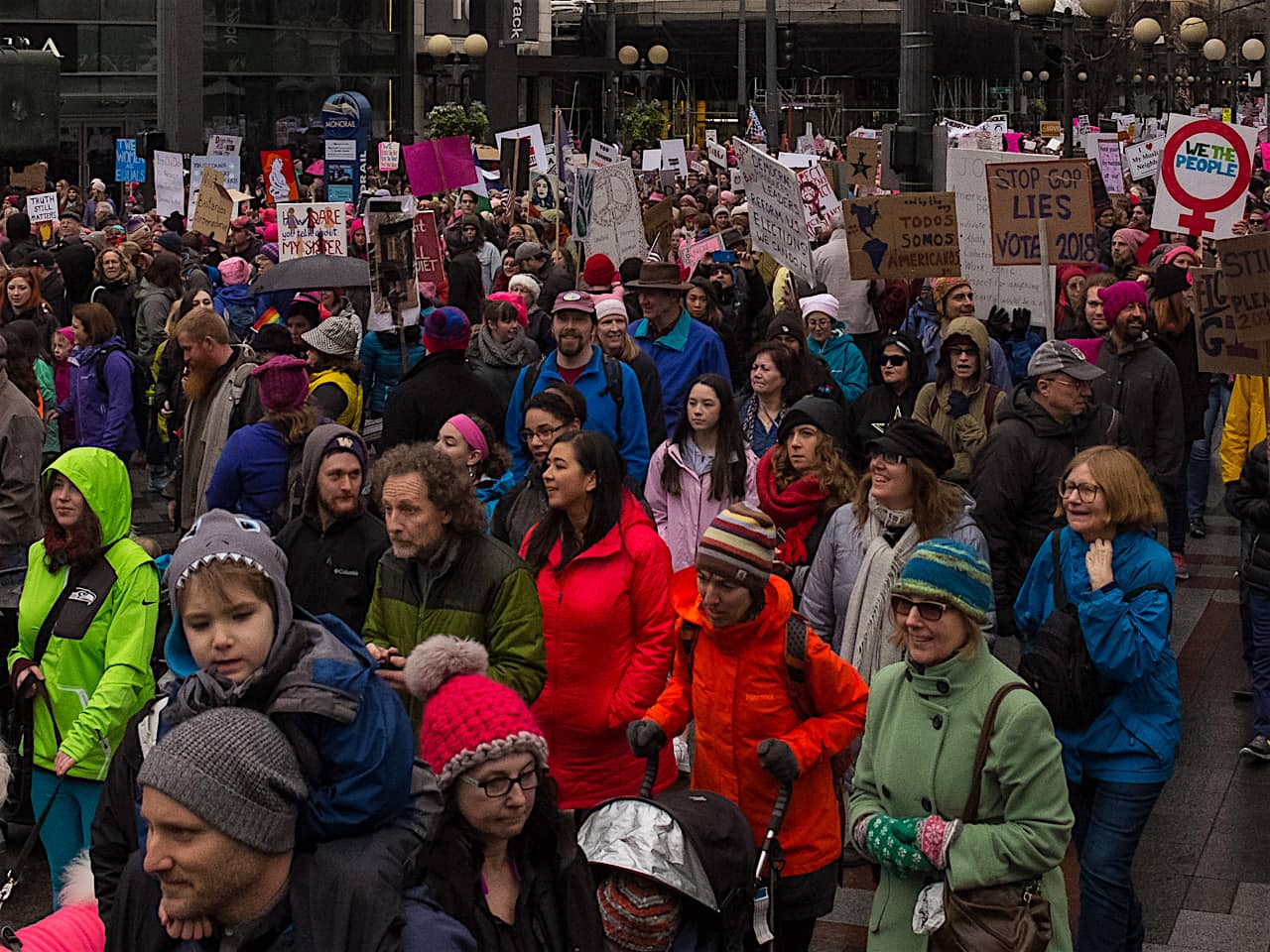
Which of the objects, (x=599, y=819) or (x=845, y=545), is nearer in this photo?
(x=599, y=819)

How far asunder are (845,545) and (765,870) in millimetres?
1930

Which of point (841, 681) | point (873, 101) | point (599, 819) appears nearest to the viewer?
point (599, 819)

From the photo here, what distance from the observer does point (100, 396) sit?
12391 mm

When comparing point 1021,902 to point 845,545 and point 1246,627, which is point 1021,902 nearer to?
point 845,545

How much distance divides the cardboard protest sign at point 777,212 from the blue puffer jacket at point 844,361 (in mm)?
1518

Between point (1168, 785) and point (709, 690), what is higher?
point (709, 690)

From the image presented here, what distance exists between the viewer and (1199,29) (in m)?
39.7

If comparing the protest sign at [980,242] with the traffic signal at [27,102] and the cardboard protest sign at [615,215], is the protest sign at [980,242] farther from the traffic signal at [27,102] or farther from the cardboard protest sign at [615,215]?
the traffic signal at [27,102]

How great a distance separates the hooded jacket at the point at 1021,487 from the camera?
805 cm

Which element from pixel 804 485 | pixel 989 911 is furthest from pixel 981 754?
pixel 804 485

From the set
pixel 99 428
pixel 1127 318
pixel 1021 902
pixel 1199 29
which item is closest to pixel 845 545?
pixel 1021 902

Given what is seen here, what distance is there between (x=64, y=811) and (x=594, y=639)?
5.48 ft

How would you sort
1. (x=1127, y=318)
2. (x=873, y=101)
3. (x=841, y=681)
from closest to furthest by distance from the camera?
(x=841, y=681), (x=1127, y=318), (x=873, y=101)

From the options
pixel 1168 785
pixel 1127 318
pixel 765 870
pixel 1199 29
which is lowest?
pixel 1168 785
